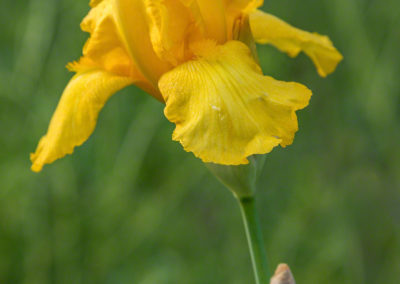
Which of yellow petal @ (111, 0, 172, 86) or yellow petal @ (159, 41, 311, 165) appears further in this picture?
yellow petal @ (111, 0, 172, 86)

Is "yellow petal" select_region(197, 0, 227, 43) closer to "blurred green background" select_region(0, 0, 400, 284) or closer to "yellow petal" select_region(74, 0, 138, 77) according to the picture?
"yellow petal" select_region(74, 0, 138, 77)

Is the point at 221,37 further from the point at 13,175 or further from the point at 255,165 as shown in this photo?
the point at 13,175

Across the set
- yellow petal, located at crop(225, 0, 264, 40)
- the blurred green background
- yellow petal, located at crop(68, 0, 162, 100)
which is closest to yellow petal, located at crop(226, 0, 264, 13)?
yellow petal, located at crop(225, 0, 264, 40)

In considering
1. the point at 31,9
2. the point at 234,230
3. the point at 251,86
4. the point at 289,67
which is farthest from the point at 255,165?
the point at 289,67

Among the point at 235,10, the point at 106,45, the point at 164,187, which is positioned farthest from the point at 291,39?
the point at 164,187

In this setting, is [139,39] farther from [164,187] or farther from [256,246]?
[164,187]

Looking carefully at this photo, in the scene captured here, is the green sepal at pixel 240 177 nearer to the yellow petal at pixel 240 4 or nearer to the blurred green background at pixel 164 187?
the yellow petal at pixel 240 4
